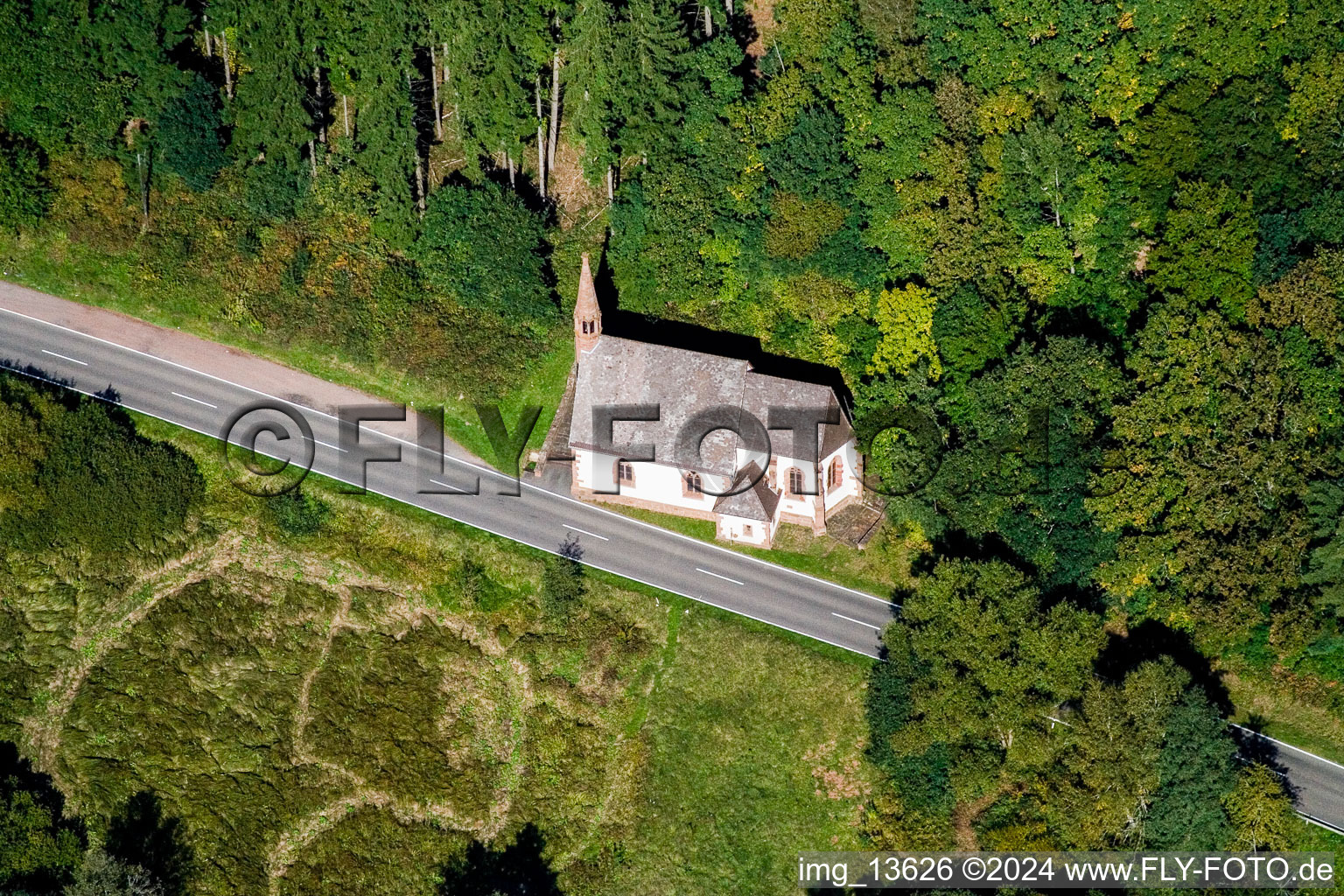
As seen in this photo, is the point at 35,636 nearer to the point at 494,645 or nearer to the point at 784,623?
the point at 494,645

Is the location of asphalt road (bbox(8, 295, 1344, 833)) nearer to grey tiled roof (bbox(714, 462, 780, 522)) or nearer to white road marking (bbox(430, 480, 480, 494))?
white road marking (bbox(430, 480, 480, 494))

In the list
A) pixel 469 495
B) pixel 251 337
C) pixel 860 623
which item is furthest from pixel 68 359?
pixel 860 623

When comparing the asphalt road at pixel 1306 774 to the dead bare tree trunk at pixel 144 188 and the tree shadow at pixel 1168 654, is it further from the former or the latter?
the dead bare tree trunk at pixel 144 188

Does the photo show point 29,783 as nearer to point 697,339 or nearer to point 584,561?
point 584,561

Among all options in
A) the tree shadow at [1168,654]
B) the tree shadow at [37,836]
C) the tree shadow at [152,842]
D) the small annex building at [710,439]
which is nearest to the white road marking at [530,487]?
the small annex building at [710,439]

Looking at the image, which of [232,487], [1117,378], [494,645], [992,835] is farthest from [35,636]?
[1117,378]

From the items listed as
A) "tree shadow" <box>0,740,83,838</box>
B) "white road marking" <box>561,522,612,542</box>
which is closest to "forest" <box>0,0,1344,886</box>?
"white road marking" <box>561,522,612,542</box>
